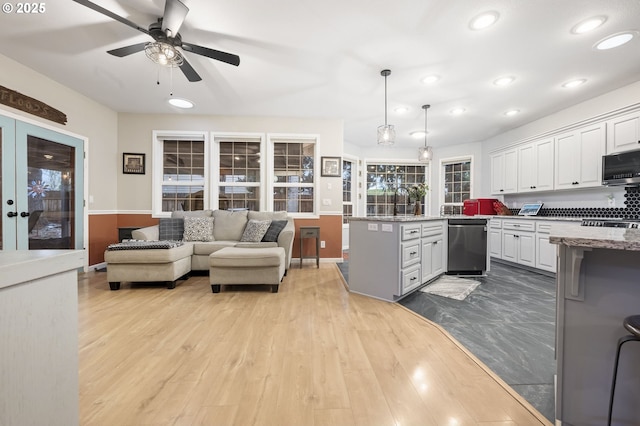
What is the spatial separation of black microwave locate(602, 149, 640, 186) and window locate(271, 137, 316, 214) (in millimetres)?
4148

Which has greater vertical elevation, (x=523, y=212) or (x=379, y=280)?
(x=523, y=212)

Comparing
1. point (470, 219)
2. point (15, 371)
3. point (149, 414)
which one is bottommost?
point (149, 414)

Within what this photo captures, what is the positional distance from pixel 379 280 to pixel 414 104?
112 inches

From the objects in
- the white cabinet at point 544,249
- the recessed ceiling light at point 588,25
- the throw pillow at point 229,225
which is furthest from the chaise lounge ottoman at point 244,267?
the white cabinet at point 544,249

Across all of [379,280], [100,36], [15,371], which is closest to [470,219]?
[379,280]

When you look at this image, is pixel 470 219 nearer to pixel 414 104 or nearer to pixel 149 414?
pixel 414 104

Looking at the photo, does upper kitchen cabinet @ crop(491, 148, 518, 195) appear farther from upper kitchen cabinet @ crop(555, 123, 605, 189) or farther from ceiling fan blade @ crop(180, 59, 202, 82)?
ceiling fan blade @ crop(180, 59, 202, 82)

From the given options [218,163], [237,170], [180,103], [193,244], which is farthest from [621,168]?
[180,103]

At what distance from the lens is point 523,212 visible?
4727mm

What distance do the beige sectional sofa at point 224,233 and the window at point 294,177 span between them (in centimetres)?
62

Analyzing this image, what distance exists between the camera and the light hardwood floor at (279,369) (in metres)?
1.26

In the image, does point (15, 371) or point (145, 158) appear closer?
point (15, 371)

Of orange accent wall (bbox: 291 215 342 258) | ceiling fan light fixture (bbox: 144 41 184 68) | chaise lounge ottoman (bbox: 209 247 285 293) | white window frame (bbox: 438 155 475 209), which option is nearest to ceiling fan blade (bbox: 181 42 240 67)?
ceiling fan light fixture (bbox: 144 41 184 68)

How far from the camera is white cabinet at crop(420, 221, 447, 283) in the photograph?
312cm
